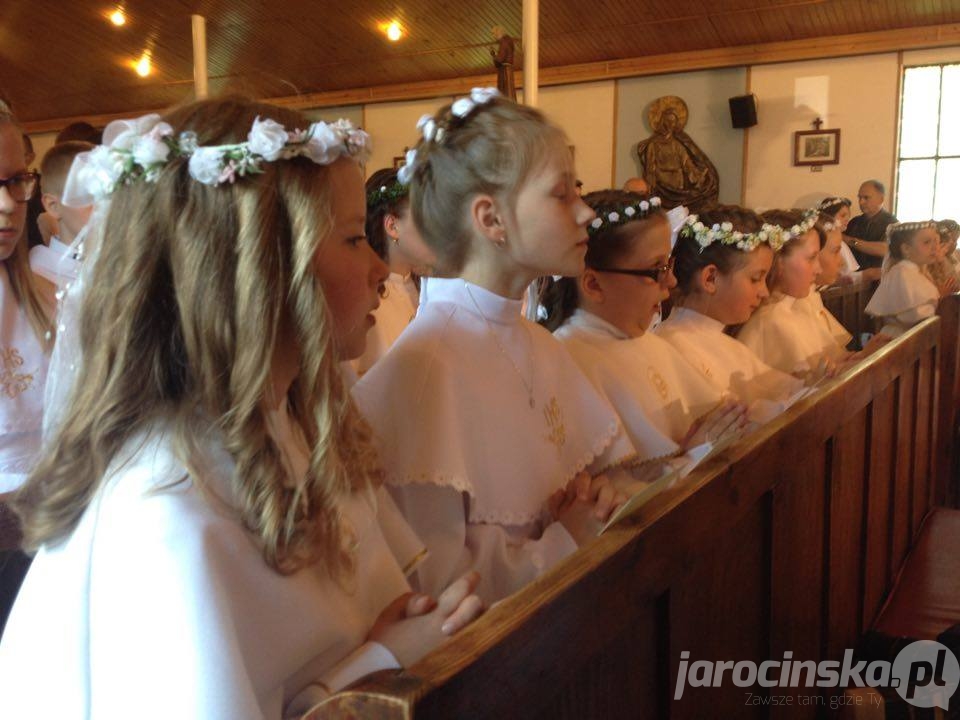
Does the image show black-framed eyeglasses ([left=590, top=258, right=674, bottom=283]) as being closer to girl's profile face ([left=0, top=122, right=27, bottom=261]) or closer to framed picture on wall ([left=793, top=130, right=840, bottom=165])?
girl's profile face ([left=0, top=122, right=27, bottom=261])

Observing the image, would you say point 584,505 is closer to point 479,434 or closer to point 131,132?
point 479,434

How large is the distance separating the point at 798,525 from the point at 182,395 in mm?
1310

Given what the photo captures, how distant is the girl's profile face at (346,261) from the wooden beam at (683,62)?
8173 millimetres

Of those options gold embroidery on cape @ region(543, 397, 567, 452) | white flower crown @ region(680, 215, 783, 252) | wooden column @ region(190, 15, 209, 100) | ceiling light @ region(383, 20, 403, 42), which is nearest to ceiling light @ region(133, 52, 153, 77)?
ceiling light @ region(383, 20, 403, 42)

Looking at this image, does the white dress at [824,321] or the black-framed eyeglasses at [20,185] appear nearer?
the black-framed eyeglasses at [20,185]

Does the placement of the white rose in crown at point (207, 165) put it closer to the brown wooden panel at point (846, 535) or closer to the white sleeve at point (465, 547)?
the white sleeve at point (465, 547)

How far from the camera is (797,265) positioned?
4.20 meters

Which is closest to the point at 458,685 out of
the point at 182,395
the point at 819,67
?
the point at 182,395

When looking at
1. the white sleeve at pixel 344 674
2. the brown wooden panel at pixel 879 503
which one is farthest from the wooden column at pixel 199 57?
the white sleeve at pixel 344 674

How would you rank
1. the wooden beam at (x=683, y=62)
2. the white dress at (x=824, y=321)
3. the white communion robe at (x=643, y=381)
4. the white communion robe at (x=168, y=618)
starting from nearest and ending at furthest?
the white communion robe at (x=168, y=618)
the white communion robe at (x=643, y=381)
the white dress at (x=824, y=321)
the wooden beam at (x=683, y=62)

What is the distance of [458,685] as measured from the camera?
78 centimetres

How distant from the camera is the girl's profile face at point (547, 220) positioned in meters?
1.93

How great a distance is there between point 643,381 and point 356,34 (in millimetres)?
9637

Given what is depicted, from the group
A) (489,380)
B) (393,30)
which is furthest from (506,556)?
(393,30)
